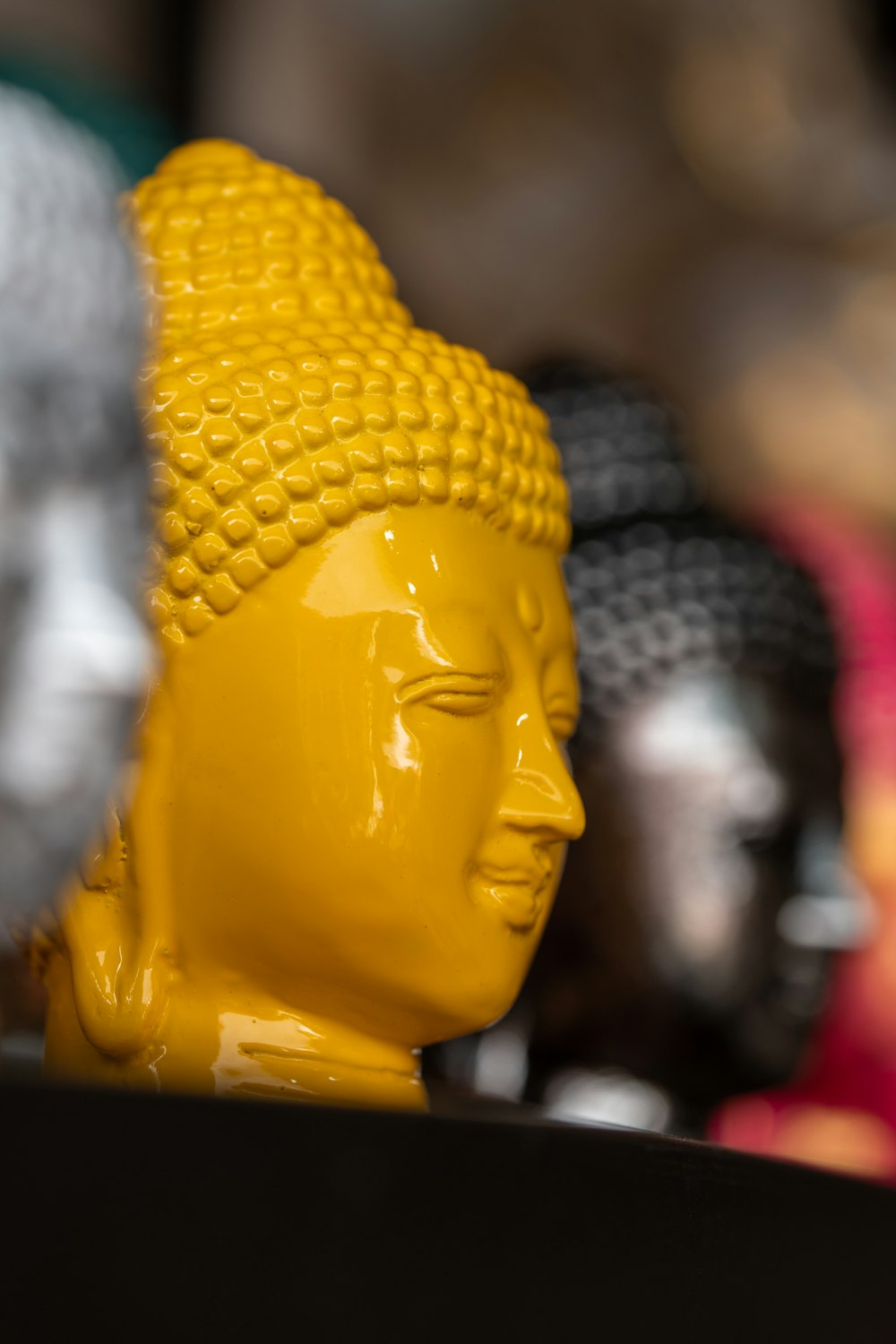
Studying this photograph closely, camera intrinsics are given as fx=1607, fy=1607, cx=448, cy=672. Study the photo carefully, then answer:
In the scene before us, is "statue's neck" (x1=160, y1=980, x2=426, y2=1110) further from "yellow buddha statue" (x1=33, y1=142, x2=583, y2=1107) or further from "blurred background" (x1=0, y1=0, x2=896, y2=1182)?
"blurred background" (x1=0, y1=0, x2=896, y2=1182)

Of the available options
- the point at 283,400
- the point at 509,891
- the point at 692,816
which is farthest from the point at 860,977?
the point at 283,400

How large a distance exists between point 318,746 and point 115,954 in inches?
8.9

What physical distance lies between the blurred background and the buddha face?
0.62 feet

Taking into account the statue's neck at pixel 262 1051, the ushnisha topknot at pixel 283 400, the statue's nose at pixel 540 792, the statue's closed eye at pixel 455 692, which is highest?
the ushnisha topknot at pixel 283 400

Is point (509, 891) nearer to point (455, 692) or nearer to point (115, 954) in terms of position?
point (455, 692)

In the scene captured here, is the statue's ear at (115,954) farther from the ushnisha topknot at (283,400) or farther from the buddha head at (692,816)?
the buddha head at (692,816)

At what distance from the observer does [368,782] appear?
110cm

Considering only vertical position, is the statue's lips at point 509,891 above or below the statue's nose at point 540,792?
below

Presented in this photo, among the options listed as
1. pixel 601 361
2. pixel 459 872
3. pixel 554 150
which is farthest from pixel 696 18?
pixel 459 872

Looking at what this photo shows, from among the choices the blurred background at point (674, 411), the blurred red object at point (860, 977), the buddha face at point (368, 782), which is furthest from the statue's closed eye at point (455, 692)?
the blurred red object at point (860, 977)

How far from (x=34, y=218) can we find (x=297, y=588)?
1.02 ft

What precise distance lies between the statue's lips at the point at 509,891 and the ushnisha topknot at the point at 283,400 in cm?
26

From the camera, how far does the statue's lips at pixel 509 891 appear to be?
3.86 ft

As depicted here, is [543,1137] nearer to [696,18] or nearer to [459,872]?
[459,872]
